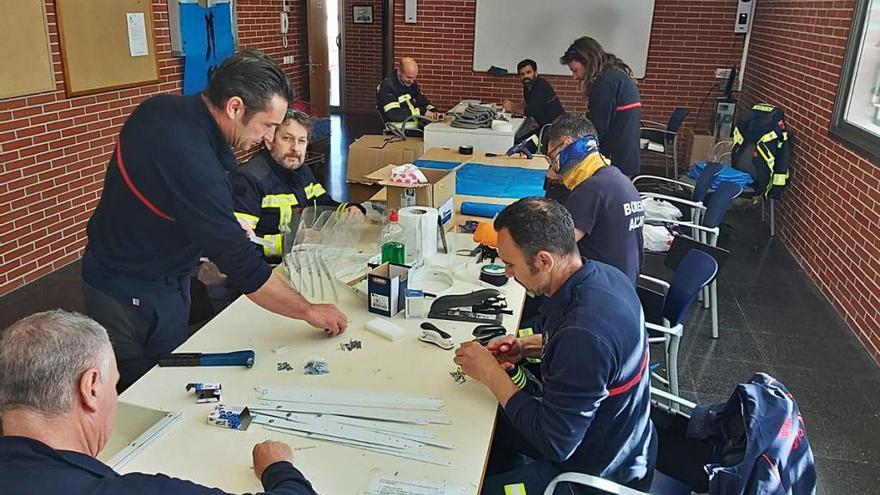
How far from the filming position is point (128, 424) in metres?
1.62

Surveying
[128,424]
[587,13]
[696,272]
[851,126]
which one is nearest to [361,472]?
[128,424]

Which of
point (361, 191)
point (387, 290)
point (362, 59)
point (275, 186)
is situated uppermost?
point (362, 59)

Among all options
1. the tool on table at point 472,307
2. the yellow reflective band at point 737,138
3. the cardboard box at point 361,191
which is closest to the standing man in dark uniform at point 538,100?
the yellow reflective band at point 737,138

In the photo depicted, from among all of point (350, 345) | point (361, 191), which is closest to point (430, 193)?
point (350, 345)

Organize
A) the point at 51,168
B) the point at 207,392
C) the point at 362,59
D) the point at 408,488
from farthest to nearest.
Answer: the point at 362,59 → the point at 51,168 → the point at 207,392 → the point at 408,488

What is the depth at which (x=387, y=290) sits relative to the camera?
84.4 inches

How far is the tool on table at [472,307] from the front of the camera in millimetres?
2172

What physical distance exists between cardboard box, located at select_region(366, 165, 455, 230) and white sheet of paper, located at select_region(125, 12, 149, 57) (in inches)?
111

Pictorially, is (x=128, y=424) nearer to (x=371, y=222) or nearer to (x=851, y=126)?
(x=371, y=222)

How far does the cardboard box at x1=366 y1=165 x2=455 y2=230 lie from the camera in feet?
9.46

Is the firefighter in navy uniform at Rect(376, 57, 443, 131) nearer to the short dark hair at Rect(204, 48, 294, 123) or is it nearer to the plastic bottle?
the plastic bottle

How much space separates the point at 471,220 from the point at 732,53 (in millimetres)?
5605

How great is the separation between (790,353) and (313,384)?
2894mm

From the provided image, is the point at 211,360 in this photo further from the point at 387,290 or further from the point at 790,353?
the point at 790,353
